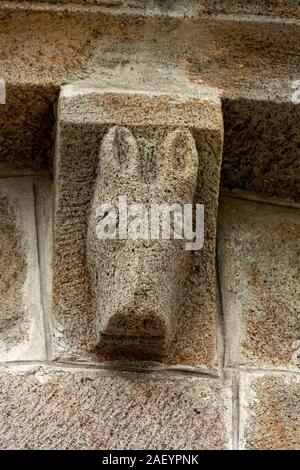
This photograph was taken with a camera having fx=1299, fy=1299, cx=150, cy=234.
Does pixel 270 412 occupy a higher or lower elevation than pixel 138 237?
lower

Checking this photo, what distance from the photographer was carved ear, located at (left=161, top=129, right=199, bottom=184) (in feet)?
7.01

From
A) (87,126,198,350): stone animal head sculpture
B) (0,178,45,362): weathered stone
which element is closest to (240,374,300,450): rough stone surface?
(87,126,198,350): stone animal head sculpture

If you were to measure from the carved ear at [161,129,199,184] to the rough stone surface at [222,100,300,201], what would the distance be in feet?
0.50

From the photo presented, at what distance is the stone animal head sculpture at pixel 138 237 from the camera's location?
2057 millimetres

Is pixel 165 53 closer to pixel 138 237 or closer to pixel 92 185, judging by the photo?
pixel 92 185

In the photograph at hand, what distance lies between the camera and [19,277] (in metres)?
2.25

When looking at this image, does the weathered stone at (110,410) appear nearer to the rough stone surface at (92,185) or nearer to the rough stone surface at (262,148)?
the rough stone surface at (92,185)

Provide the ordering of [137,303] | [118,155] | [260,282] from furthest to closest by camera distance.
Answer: [260,282] → [118,155] → [137,303]

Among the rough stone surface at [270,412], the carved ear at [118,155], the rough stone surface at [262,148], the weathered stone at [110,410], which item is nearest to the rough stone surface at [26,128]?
the carved ear at [118,155]

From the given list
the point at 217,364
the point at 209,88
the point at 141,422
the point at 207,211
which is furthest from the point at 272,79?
the point at 141,422

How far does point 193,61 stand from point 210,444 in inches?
27.4

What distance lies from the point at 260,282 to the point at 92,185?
1.16 feet

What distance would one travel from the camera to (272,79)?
2.32 metres

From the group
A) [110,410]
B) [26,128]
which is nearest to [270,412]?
[110,410]
